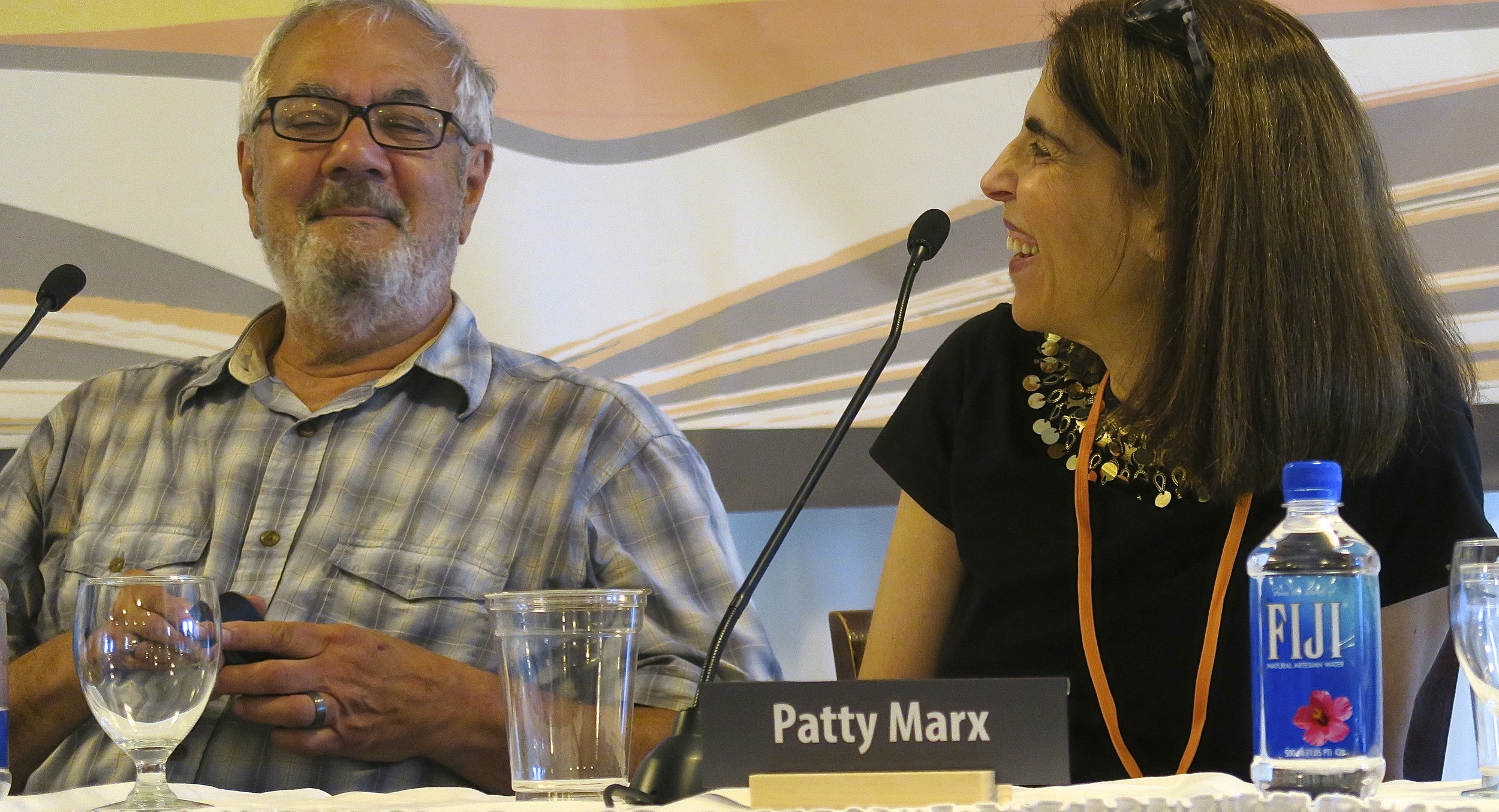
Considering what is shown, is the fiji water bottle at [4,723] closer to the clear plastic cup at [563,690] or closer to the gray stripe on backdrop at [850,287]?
the clear plastic cup at [563,690]

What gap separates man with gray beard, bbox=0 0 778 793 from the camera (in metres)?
1.48

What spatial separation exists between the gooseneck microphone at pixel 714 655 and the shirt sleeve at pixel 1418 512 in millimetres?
444

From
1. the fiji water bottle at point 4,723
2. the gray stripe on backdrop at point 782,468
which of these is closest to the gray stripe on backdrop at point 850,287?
the gray stripe on backdrop at point 782,468

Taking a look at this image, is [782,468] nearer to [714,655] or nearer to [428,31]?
[428,31]

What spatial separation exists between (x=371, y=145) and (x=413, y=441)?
0.40 m

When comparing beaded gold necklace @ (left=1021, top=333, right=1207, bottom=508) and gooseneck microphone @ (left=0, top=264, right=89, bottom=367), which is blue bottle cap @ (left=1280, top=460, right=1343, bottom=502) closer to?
beaded gold necklace @ (left=1021, top=333, right=1207, bottom=508)

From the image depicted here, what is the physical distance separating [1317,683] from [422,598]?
1098mm

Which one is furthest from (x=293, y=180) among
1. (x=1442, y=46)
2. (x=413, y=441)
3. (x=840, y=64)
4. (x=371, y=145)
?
(x=1442, y=46)

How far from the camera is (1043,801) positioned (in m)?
0.71

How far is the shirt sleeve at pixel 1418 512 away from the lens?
1.25m

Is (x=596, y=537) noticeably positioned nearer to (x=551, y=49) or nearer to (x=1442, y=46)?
(x=551, y=49)

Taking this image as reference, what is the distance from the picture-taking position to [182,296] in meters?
2.14

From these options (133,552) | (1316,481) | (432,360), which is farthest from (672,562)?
(1316,481)

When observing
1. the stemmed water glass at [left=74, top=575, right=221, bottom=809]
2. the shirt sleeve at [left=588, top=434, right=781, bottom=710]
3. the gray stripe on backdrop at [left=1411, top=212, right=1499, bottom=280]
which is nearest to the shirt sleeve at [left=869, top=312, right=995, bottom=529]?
the shirt sleeve at [left=588, top=434, right=781, bottom=710]
